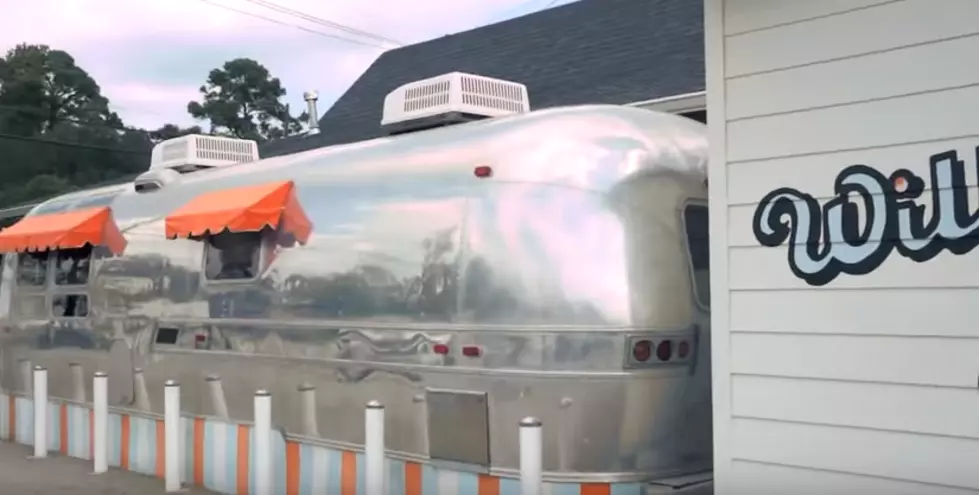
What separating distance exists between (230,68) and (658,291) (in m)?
46.8

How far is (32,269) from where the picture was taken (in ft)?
32.1

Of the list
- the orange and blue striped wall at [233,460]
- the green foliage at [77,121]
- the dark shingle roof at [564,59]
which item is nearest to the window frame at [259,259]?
the orange and blue striped wall at [233,460]

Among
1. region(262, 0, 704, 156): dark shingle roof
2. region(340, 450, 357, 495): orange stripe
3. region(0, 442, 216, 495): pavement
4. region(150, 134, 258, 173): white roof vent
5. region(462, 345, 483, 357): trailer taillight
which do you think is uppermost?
region(262, 0, 704, 156): dark shingle roof

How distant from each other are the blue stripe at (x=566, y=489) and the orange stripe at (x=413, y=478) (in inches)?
36.6

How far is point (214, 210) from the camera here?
23.4 ft

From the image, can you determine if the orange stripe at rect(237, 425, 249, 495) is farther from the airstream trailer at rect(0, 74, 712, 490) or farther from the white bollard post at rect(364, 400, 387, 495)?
the white bollard post at rect(364, 400, 387, 495)

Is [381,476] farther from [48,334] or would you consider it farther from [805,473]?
[48,334]

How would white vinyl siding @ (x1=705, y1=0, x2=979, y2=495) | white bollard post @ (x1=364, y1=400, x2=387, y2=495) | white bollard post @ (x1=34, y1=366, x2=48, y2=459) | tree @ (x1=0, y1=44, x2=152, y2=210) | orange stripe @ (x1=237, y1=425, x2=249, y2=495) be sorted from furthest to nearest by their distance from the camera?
tree @ (x1=0, y1=44, x2=152, y2=210)
white bollard post @ (x1=34, y1=366, x2=48, y2=459)
orange stripe @ (x1=237, y1=425, x2=249, y2=495)
white bollard post @ (x1=364, y1=400, x2=387, y2=495)
white vinyl siding @ (x1=705, y1=0, x2=979, y2=495)

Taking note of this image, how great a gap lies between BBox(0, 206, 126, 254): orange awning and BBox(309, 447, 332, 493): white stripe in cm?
287

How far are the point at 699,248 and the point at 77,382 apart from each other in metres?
5.95

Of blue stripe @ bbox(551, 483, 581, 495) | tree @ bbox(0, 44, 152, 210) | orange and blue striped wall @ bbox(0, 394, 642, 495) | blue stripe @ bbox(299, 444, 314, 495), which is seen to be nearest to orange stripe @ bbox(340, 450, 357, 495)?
orange and blue striped wall @ bbox(0, 394, 642, 495)

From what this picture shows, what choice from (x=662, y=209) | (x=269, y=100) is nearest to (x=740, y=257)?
(x=662, y=209)

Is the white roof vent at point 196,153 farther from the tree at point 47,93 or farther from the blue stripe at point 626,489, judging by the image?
the tree at point 47,93

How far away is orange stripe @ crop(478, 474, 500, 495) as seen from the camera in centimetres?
539
